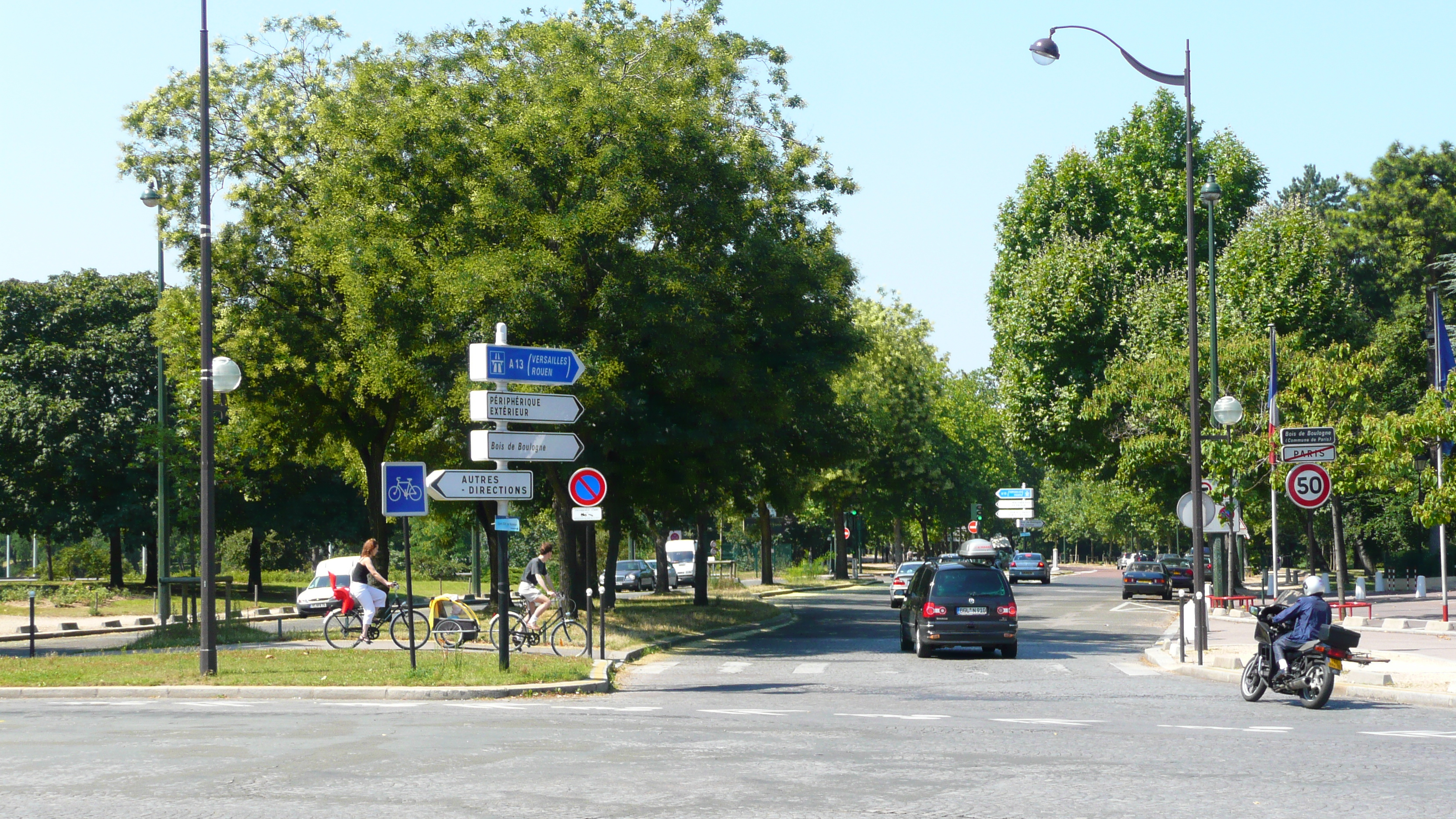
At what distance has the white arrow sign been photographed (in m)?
18.3

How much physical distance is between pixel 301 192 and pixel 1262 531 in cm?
4484

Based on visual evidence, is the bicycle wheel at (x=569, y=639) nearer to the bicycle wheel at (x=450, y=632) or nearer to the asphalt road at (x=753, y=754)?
the bicycle wheel at (x=450, y=632)

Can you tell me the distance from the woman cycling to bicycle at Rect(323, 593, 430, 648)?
83 millimetres

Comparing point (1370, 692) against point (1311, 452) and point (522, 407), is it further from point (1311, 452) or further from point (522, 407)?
point (522, 407)

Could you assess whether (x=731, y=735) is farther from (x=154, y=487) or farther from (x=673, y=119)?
(x=154, y=487)

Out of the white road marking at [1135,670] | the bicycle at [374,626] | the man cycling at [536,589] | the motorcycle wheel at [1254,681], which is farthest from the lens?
the bicycle at [374,626]

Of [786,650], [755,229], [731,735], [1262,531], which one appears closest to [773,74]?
[755,229]

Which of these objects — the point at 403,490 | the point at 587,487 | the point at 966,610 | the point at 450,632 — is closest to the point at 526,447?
the point at 403,490

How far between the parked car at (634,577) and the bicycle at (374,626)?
37.5 m

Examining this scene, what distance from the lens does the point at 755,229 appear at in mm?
28469

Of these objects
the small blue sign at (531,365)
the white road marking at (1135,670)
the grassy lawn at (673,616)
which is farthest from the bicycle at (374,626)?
the white road marking at (1135,670)

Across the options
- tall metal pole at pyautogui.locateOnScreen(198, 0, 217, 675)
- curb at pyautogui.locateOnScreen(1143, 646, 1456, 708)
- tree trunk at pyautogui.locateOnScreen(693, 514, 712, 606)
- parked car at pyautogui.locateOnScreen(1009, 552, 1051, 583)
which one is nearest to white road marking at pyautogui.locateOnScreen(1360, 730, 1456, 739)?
curb at pyautogui.locateOnScreen(1143, 646, 1456, 708)

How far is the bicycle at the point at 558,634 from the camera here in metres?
A: 22.4

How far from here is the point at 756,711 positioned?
15.0 metres
